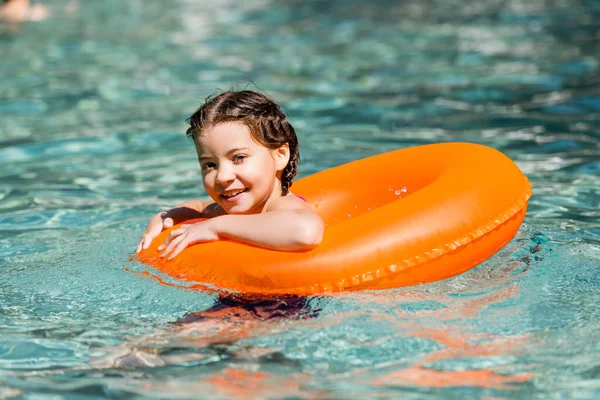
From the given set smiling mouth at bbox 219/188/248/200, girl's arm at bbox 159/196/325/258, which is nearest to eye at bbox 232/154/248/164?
smiling mouth at bbox 219/188/248/200

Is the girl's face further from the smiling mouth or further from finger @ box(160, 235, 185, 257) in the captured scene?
finger @ box(160, 235, 185, 257)

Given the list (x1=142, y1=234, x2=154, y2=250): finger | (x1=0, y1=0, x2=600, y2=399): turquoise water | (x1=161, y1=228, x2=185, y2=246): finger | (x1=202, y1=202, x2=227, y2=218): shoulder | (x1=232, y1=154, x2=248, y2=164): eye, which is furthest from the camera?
(x1=202, y1=202, x2=227, y2=218): shoulder

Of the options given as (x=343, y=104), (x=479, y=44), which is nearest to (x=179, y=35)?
(x=479, y=44)

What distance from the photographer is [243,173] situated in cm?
375

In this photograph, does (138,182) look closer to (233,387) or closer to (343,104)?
(343,104)

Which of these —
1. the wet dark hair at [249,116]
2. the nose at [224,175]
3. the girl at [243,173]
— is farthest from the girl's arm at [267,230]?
the wet dark hair at [249,116]

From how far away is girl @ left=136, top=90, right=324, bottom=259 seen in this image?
3.66m

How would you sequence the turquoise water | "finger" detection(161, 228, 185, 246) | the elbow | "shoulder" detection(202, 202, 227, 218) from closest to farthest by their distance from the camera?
the turquoise water → the elbow → "finger" detection(161, 228, 185, 246) → "shoulder" detection(202, 202, 227, 218)

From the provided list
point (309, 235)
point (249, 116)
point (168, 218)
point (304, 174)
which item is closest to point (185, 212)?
point (168, 218)

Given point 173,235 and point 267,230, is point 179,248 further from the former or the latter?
point 267,230

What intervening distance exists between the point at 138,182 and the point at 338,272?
112 inches

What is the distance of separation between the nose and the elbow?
1.31 feet

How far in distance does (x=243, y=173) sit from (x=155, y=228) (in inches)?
25.3

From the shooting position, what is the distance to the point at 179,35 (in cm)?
1240
